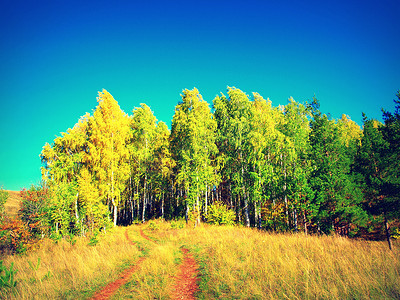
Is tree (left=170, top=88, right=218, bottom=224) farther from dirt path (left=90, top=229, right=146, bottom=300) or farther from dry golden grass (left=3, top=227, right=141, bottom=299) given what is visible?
dirt path (left=90, top=229, right=146, bottom=300)

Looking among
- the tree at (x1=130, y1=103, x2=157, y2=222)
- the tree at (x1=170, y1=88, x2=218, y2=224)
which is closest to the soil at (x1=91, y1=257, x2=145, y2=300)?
the tree at (x1=170, y1=88, x2=218, y2=224)

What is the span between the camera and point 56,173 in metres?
16.8

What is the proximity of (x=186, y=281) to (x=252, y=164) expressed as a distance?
14.1 metres

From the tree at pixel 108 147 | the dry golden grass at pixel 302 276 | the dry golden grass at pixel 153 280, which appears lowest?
the dry golden grass at pixel 153 280

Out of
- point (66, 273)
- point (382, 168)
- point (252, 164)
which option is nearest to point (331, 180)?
point (382, 168)

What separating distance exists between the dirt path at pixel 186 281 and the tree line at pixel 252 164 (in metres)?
10.4

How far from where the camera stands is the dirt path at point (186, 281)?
628 cm

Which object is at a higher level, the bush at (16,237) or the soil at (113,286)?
the bush at (16,237)

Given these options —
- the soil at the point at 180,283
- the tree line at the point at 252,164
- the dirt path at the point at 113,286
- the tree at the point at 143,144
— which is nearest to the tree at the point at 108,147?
the tree line at the point at 252,164

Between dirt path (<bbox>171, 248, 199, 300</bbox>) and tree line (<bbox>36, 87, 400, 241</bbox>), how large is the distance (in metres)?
10.4

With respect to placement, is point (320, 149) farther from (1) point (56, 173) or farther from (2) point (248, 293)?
(1) point (56, 173)

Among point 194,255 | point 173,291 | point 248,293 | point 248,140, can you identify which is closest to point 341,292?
point 248,293

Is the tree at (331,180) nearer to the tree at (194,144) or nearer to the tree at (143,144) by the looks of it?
the tree at (194,144)

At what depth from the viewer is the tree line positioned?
49.4 feet
